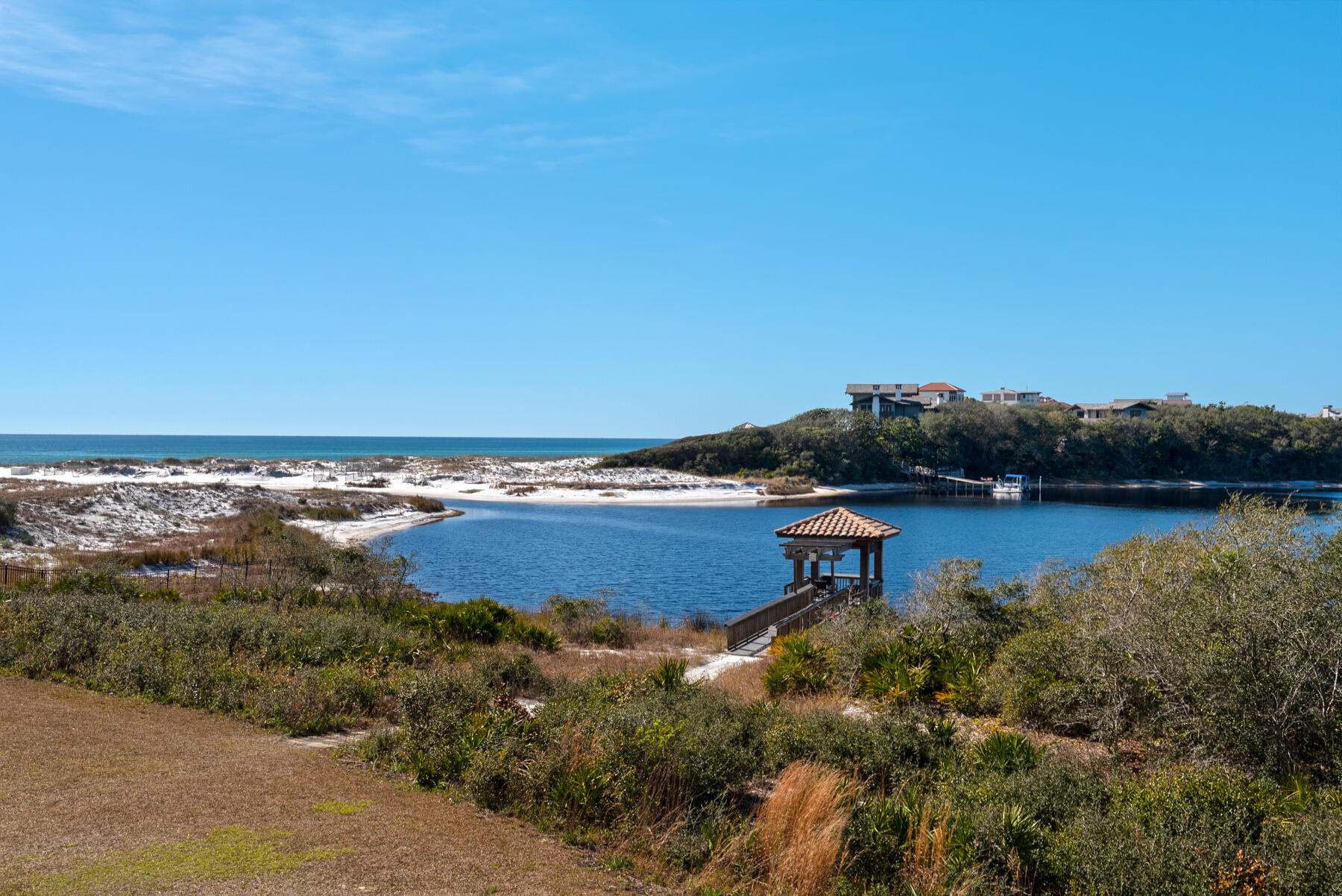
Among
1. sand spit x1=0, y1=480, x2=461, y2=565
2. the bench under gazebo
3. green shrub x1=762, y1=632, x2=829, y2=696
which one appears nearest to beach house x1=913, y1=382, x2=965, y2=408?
sand spit x1=0, y1=480, x2=461, y2=565

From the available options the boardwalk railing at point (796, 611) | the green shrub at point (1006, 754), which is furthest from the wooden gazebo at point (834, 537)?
the green shrub at point (1006, 754)

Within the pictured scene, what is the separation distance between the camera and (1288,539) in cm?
995

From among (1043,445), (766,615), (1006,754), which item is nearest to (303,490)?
(766,615)

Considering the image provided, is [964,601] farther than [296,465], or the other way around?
[296,465]

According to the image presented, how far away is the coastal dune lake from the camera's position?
32.7 metres

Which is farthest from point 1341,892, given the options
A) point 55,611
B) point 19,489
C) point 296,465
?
point 296,465

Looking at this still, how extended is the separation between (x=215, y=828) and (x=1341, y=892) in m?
8.36

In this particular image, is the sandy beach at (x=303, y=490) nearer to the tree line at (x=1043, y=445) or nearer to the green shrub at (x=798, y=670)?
the tree line at (x=1043, y=445)

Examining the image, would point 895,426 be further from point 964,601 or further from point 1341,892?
point 1341,892

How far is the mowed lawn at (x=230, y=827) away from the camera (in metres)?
5.96

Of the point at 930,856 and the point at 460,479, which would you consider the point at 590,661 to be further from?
the point at 460,479

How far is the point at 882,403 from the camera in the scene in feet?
410

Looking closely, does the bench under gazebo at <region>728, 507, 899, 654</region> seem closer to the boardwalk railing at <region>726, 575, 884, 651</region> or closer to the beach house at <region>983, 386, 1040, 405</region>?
the boardwalk railing at <region>726, 575, 884, 651</region>

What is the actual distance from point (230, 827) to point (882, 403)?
4879 inches
